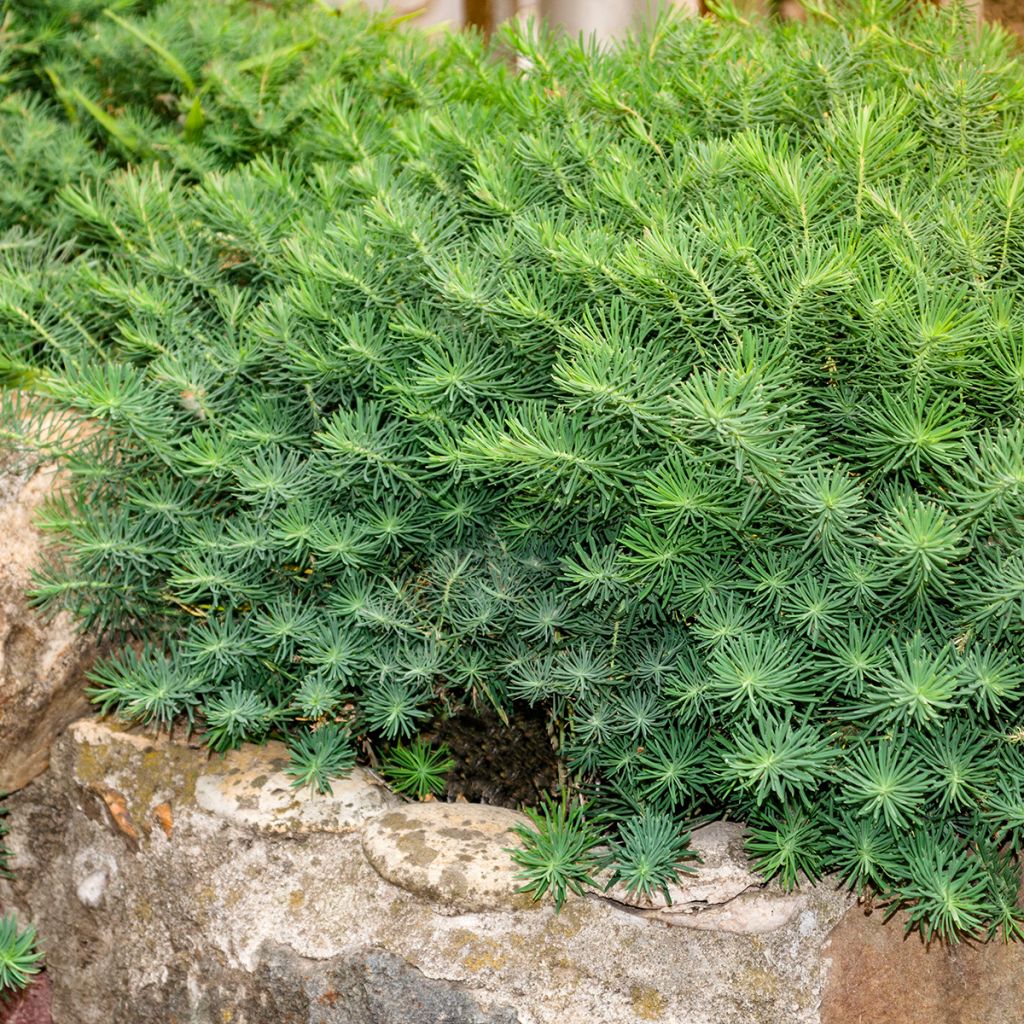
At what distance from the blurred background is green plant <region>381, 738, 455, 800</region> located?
65.9 inches

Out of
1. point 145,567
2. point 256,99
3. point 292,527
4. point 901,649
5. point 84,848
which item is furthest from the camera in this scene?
point 256,99

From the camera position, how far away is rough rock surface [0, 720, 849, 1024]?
1859 mm

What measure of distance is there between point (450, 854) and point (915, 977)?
81cm

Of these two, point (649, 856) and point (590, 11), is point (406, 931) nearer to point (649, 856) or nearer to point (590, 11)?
point (649, 856)

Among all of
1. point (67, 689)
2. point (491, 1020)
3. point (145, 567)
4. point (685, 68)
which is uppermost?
point (685, 68)

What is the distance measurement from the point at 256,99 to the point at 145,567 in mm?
1314

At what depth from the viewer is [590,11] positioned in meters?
3.04

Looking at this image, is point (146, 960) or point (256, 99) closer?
point (146, 960)

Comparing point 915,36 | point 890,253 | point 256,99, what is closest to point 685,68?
point 915,36

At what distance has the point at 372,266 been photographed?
201 centimetres

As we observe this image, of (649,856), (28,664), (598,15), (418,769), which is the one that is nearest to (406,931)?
(418,769)

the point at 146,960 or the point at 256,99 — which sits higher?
the point at 256,99

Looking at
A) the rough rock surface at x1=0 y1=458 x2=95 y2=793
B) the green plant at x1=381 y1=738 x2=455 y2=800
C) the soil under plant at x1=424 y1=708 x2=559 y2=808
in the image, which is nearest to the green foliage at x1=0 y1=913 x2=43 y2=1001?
the rough rock surface at x1=0 y1=458 x2=95 y2=793

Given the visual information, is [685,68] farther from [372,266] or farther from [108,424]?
[108,424]
